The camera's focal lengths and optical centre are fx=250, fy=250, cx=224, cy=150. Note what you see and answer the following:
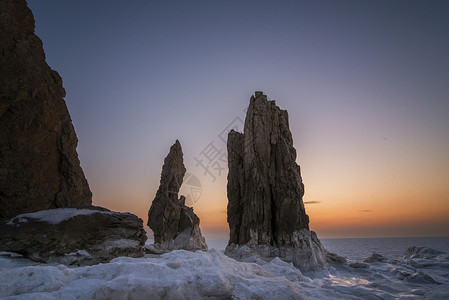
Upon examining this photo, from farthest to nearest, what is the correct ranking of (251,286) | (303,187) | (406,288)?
(303,187) → (406,288) → (251,286)

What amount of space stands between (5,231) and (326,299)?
9.59 m

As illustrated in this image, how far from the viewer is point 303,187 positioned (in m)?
30.9

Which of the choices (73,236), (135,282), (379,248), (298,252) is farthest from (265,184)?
(379,248)

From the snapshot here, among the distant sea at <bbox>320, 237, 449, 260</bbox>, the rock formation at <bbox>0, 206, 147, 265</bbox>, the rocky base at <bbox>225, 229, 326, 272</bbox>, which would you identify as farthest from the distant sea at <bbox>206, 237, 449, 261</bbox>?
the rock formation at <bbox>0, 206, 147, 265</bbox>

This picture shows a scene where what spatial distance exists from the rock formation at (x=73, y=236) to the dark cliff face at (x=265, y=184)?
20841mm

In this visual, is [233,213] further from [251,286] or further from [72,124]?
[251,286]

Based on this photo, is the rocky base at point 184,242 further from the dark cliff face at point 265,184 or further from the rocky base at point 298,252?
the rocky base at point 298,252

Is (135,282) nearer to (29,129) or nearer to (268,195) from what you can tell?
(29,129)

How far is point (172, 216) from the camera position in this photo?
3469 centimetres

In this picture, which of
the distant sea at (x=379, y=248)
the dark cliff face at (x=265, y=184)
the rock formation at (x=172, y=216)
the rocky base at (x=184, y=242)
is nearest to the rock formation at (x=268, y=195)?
the dark cliff face at (x=265, y=184)

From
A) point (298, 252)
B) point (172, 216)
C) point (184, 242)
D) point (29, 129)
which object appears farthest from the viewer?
point (172, 216)

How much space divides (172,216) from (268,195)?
13702mm

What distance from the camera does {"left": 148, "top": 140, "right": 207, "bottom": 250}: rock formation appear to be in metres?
33.9

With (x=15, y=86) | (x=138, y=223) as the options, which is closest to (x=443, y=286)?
(x=138, y=223)
